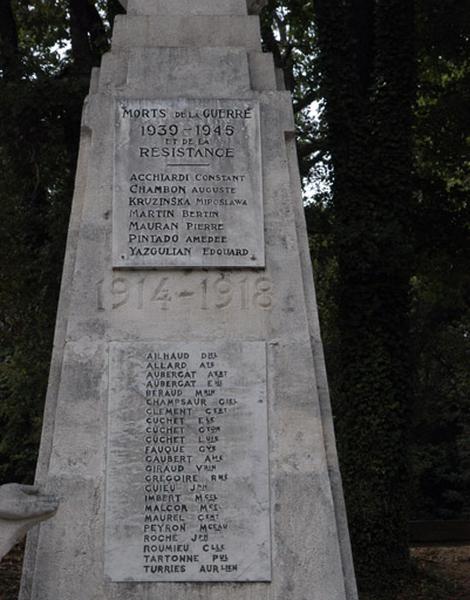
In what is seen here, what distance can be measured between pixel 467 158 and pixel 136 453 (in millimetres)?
12945

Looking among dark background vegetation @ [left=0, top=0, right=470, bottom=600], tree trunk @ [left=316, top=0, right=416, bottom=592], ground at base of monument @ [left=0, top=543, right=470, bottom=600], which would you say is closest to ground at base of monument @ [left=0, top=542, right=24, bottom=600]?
ground at base of monument @ [left=0, top=543, right=470, bottom=600]

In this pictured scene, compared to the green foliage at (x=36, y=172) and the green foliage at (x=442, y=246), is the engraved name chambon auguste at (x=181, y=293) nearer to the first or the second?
the green foliage at (x=36, y=172)

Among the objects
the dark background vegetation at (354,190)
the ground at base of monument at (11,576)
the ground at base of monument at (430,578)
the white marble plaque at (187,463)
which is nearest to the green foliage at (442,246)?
the dark background vegetation at (354,190)

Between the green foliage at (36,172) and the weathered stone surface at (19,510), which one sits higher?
the green foliage at (36,172)

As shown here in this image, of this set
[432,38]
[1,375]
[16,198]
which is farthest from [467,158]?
[1,375]

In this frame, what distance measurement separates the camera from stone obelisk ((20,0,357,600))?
765 centimetres

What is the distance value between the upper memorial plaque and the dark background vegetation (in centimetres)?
760

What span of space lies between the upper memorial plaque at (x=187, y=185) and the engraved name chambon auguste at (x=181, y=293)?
0.37 ft

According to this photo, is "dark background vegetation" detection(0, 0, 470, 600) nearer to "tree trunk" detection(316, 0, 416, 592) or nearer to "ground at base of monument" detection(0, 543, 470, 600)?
"tree trunk" detection(316, 0, 416, 592)

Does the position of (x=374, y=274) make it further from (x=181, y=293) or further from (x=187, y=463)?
(x=187, y=463)

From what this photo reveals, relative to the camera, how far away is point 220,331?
800cm

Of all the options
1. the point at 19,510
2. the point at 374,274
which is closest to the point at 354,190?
the point at 374,274

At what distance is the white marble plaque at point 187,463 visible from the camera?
25.1 feet

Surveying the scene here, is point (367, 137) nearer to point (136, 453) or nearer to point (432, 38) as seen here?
point (432, 38)
